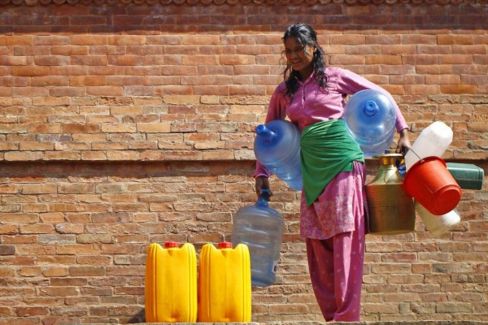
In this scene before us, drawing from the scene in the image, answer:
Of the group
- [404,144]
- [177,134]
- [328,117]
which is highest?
[177,134]

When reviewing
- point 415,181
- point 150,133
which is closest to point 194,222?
point 150,133

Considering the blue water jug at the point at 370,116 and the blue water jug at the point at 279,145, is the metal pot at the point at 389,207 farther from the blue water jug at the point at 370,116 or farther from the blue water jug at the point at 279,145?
the blue water jug at the point at 279,145

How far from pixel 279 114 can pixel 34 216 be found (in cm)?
261

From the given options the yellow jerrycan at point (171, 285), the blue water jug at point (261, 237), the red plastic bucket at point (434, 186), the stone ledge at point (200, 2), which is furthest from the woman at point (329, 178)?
the stone ledge at point (200, 2)

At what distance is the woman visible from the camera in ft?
22.6

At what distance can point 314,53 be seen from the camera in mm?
7152

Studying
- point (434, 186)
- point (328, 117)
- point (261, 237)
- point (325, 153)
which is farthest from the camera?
point (261, 237)

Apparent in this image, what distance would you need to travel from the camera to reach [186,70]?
9.44 metres

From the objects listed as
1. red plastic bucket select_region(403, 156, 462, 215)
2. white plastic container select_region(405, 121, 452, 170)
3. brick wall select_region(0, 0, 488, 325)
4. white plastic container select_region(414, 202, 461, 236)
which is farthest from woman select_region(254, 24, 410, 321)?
brick wall select_region(0, 0, 488, 325)

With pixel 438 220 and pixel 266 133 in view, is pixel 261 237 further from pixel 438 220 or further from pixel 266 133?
pixel 438 220

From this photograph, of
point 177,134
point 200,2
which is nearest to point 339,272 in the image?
point 177,134

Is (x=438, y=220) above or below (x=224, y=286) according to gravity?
above

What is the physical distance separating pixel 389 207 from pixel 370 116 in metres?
0.53

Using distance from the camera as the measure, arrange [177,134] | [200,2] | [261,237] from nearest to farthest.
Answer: [261,237], [177,134], [200,2]
